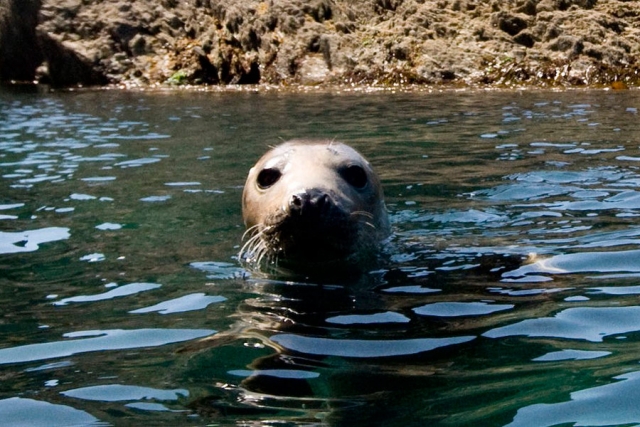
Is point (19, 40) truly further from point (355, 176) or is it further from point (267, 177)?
point (355, 176)

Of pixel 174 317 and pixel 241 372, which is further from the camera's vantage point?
pixel 174 317

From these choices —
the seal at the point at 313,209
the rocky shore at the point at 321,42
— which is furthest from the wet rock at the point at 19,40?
the seal at the point at 313,209

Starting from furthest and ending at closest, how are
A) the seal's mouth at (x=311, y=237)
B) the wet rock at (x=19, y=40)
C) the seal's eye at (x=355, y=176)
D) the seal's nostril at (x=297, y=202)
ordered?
the wet rock at (x=19, y=40)
the seal's eye at (x=355, y=176)
the seal's mouth at (x=311, y=237)
the seal's nostril at (x=297, y=202)

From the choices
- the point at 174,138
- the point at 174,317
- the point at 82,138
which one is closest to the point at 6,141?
the point at 82,138

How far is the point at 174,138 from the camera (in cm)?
1175

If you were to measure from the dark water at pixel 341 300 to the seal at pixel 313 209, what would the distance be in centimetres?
20

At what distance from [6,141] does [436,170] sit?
20.6 ft

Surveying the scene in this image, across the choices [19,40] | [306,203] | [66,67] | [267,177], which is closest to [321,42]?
[66,67]

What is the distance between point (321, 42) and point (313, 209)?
48.5 feet

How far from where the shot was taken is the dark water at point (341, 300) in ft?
10.1

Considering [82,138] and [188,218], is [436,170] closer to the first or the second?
[188,218]

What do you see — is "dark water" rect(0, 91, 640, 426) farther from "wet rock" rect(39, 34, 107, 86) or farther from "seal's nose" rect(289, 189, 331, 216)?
"wet rock" rect(39, 34, 107, 86)

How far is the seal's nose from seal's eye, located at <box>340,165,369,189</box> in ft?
3.09

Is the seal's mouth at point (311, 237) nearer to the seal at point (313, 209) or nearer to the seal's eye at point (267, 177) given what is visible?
the seal at point (313, 209)
